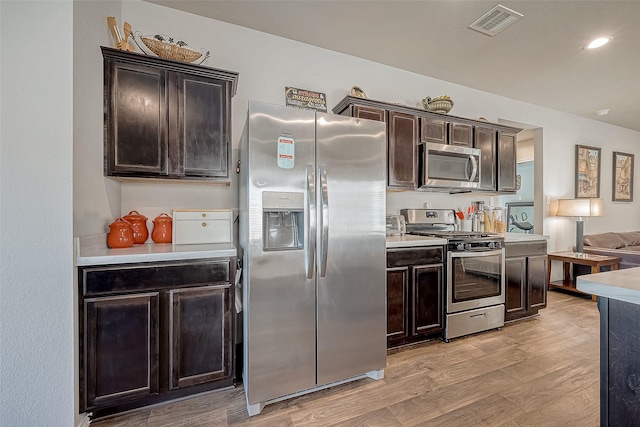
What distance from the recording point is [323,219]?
1734mm

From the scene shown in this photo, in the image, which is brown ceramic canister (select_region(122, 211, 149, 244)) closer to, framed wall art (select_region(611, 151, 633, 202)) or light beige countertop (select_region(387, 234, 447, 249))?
light beige countertop (select_region(387, 234, 447, 249))

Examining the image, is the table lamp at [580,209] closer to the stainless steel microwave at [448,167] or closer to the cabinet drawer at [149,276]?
the stainless steel microwave at [448,167]

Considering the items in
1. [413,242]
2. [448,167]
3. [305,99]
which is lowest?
[413,242]

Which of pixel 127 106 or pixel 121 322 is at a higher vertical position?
pixel 127 106

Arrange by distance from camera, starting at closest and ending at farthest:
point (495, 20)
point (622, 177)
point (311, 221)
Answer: point (311, 221)
point (495, 20)
point (622, 177)

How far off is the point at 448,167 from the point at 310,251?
6.45ft

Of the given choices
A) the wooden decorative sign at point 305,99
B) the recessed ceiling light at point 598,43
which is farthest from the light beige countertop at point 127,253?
the recessed ceiling light at point 598,43

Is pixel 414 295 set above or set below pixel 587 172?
below

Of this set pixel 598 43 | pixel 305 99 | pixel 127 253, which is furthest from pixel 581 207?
pixel 127 253

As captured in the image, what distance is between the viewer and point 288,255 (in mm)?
1714
